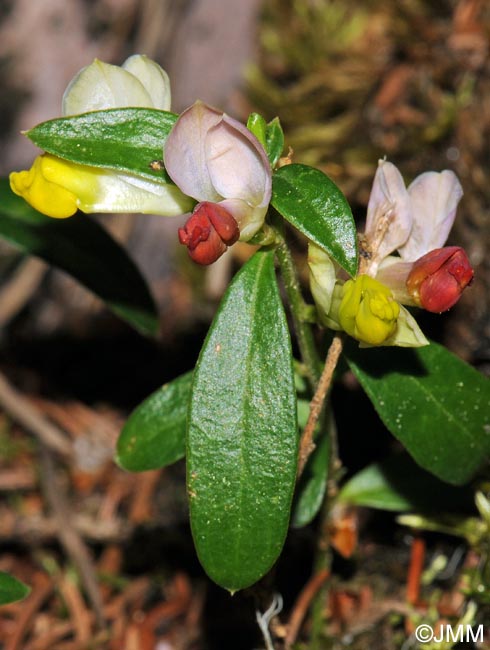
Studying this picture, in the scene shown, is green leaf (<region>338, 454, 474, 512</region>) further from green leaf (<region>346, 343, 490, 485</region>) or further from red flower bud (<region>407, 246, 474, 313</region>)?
red flower bud (<region>407, 246, 474, 313</region>)

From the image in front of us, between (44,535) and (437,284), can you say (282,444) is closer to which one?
(437,284)

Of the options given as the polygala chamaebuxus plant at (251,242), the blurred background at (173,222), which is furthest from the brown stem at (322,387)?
the blurred background at (173,222)

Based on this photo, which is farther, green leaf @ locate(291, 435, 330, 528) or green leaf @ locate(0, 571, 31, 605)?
green leaf @ locate(291, 435, 330, 528)

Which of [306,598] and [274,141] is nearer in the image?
[274,141]

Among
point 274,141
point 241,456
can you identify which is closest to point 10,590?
point 241,456

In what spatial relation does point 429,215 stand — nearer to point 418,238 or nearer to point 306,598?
point 418,238

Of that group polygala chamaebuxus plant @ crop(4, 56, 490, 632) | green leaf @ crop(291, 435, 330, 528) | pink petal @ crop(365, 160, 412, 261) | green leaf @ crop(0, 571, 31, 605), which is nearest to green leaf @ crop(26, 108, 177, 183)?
polygala chamaebuxus plant @ crop(4, 56, 490, 632)

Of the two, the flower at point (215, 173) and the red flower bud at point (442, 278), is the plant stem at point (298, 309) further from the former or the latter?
the red flower bud at point (442, 278)
